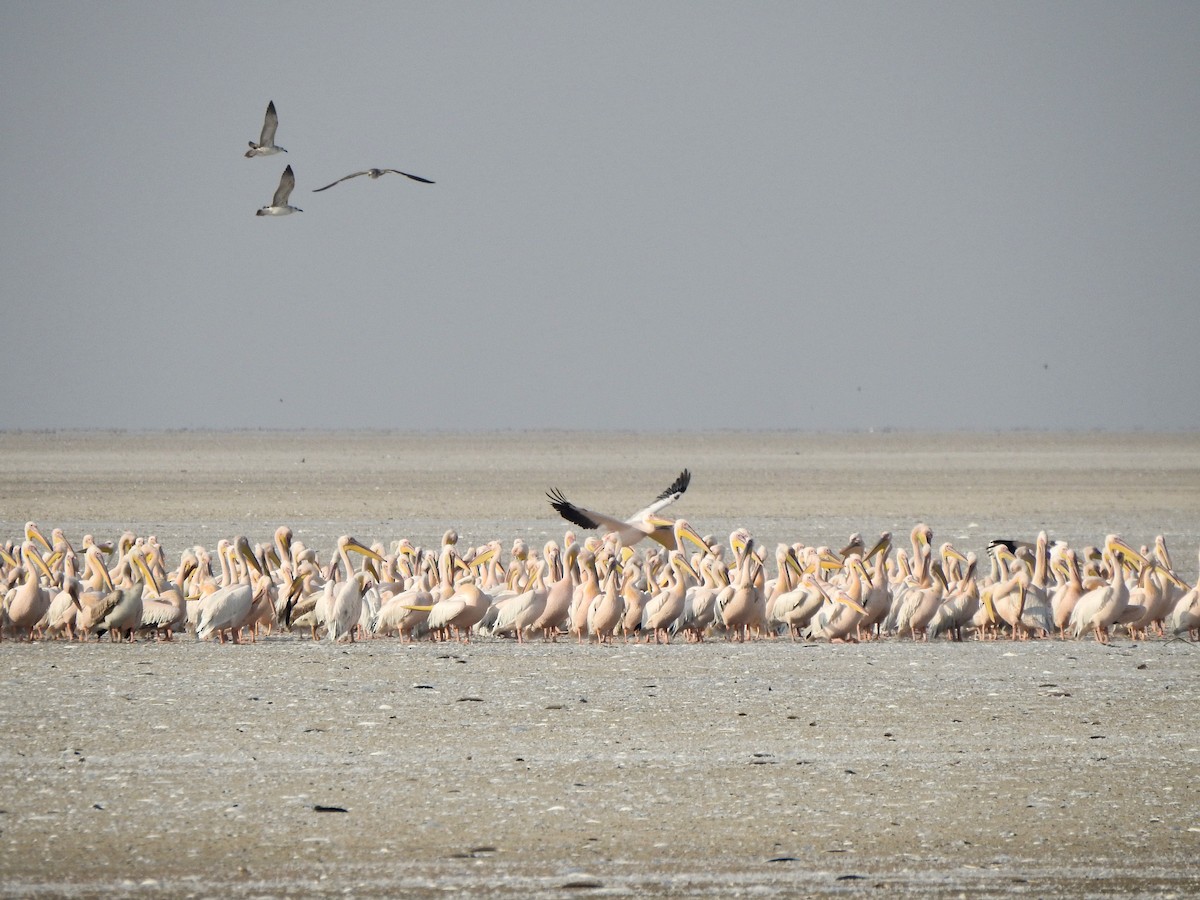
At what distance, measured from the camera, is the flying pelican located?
47.1ft

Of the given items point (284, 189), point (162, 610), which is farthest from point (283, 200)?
point (162, 610)

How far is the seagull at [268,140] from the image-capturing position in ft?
47.8

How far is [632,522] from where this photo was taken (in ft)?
49.5

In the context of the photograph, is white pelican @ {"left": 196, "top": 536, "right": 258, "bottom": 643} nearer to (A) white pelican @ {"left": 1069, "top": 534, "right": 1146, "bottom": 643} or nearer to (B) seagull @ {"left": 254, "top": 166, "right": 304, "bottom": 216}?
(B) seagull @ {"left": 254, "top": 166, "right": 304, "bottom": 216}

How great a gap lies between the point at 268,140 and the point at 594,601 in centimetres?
475

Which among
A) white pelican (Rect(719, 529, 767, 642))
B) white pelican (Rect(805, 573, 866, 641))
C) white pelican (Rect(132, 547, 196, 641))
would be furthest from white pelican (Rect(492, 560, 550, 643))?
white pelican (Rect(132, 547, 196, 641))

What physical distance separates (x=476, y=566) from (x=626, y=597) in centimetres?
277

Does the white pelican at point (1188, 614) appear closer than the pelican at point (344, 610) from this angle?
No

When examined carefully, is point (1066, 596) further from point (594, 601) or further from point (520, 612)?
point (520, 612)

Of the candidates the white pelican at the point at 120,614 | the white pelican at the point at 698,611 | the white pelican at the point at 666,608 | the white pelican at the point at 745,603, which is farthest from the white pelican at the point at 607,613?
the white pelican at the point at 120,614

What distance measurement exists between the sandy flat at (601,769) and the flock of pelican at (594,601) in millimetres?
330

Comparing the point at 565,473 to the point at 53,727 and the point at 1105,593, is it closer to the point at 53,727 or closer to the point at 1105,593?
the point at 1105,593

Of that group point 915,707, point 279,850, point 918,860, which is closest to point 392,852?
point 279,850

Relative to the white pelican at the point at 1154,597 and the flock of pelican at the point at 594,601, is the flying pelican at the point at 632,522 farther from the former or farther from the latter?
the white pelican at the point at 1154,597
